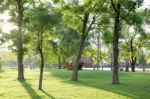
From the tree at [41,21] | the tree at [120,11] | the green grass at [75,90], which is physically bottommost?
the green grass at [75,90]

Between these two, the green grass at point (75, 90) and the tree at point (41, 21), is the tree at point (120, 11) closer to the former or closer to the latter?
the green grass at point (75, 90)

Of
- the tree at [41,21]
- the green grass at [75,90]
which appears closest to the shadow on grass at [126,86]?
the green grass at [75,90]

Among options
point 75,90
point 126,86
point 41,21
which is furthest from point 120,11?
point 41,21

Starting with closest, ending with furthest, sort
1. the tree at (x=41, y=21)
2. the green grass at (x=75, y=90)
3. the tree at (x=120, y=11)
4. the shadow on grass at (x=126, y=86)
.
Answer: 1. the green grass at (x=75, y=90)
2. the shadow on grass at (x=126, y=86)
3. the tree at (x=41, y=21)
4. the tree at (x=120, y=11)

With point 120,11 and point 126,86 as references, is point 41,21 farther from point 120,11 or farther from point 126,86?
point 120,11

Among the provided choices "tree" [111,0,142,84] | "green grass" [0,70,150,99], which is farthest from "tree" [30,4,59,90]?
"tree" [111,0,142,84]

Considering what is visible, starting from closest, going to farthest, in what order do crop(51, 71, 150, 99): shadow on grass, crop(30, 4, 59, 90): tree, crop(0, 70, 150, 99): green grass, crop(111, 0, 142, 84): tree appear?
crop(0, 70, 150, 99): green grass < crop(51, 71, 150, 99): shadow on grass < crop(30, 4, 59, 90): tree < crop(111, 0, 142, 84): tree

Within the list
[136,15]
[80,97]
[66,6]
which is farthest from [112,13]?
[80,97]

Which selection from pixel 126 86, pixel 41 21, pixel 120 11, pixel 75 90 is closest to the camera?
pixel 41 21

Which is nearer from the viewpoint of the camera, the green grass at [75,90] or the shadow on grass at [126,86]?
the green grass at [75,90]

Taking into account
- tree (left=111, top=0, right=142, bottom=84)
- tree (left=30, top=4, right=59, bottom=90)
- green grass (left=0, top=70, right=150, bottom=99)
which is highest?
tree (left=111, top=0, right=142, bottom=84)

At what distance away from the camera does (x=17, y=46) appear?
138 feet

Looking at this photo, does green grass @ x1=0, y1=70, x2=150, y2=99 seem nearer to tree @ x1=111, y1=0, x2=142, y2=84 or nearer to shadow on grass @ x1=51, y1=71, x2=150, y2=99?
shadow on grass @ x1=51, y1=71, x2=150, y2=99

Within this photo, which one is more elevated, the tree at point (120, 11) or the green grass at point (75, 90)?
the tree at point (120, 11)
